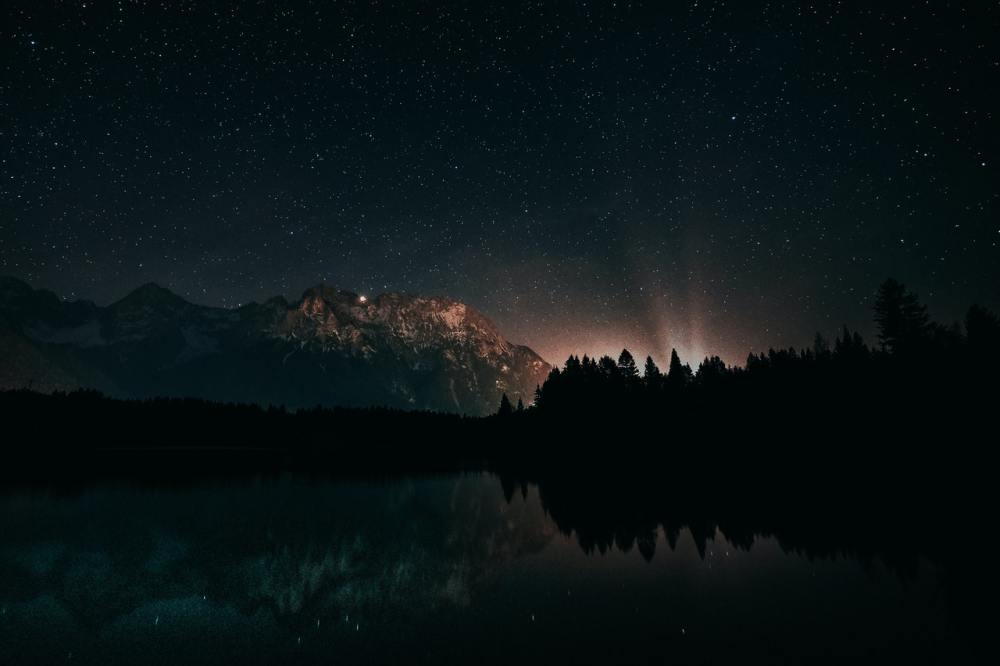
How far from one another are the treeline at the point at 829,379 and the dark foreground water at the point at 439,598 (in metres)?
34.6

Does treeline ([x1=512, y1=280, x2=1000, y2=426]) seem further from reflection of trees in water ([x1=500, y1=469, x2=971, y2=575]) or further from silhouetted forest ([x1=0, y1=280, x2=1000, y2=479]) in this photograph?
reflection of trees in water ([x1=500, y1=469, x2=971, y2=575])

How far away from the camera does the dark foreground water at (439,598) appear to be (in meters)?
12.9

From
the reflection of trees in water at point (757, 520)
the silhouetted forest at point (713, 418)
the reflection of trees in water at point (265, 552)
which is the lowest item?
the reflection of trees in water at point (265, 552)

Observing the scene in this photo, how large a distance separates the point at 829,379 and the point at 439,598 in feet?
191

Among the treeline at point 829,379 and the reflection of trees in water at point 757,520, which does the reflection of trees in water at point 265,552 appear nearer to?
the reflection of trees in water at point 757,520

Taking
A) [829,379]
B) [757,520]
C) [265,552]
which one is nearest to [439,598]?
[265,552]

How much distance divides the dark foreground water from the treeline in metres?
34.6

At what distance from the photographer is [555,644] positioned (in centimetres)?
1323

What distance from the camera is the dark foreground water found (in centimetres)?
1290

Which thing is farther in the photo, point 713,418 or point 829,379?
point 713,418

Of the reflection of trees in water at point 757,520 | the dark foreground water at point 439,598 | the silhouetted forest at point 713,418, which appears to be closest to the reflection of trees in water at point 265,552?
the dark foreground water at point 439,598

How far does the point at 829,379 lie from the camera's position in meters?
58.5

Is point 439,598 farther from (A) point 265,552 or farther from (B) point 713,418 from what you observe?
(B) point 713,418

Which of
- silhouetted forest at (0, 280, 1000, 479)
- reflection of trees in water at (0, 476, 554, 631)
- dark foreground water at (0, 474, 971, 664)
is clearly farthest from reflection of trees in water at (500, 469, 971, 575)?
silhouetted forest at (0, 280, 1000, 479)
